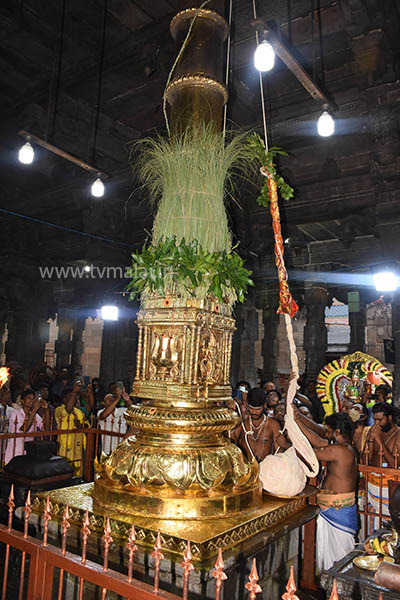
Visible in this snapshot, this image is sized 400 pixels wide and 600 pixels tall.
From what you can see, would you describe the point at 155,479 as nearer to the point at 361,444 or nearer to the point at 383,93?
the point at 361,444

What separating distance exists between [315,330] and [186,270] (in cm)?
1082

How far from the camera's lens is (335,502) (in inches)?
185

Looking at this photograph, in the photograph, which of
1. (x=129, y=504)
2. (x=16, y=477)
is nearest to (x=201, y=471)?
Result: (x=129, y=504)

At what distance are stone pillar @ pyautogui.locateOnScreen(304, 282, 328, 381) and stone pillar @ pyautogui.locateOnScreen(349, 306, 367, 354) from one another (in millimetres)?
8631

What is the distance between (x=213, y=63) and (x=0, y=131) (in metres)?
6.37

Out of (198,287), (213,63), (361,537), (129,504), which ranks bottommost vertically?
(361,537)

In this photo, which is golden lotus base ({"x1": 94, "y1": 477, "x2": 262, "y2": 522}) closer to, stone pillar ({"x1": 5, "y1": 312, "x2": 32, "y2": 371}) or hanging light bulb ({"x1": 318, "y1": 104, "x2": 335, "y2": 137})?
hanging light bulb ({"x1": 318, "y1": 104, "x2": 335, "y2": 137})

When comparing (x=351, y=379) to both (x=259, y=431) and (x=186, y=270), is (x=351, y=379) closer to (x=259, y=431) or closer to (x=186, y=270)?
(x=259, y=431)

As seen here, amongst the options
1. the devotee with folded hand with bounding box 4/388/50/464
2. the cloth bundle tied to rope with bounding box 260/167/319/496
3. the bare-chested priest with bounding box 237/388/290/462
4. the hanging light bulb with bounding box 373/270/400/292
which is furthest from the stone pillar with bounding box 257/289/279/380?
the cloth bundle tied to rope with bounding box 260/167/319/496

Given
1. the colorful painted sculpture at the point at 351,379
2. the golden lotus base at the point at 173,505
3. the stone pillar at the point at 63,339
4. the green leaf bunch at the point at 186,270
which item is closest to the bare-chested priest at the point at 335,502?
the golden lotus base at the point at 173,505

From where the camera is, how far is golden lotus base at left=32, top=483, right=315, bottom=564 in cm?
251

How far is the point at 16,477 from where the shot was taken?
15.6 feet

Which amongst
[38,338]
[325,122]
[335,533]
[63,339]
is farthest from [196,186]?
[63,339]

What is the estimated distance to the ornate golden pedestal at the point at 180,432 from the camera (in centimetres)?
293
